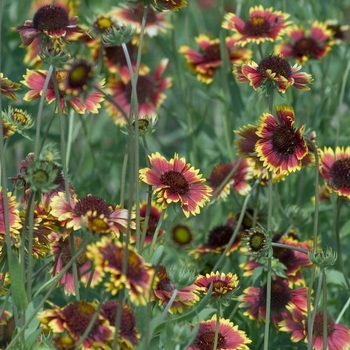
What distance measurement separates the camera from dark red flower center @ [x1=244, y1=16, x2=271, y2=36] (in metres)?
2.14

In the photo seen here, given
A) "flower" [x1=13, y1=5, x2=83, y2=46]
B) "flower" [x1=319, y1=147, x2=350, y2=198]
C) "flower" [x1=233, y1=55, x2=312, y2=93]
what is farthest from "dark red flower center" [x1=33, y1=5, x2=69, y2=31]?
"flower" [x1=319, y1=147, x2=350, y2=198]

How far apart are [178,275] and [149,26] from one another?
149 cm

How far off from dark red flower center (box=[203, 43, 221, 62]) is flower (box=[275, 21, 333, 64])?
19 cm

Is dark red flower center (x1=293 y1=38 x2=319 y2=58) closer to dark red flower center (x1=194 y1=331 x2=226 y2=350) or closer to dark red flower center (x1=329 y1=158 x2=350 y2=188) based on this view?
dark red flower center (x1=329 y1=158 x2=350 y2=188)

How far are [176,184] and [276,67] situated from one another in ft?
0.95

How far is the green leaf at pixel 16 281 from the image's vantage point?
1262 mm

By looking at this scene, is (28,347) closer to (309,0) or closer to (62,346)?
(62,346)

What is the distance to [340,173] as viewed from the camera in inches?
69.2

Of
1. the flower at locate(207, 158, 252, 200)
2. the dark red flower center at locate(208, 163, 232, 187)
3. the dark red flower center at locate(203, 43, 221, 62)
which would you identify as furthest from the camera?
the dark red flower center at locate(203, 43, 221, 62)

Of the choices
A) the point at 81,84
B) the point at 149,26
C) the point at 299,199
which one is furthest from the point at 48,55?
the point at 149,26

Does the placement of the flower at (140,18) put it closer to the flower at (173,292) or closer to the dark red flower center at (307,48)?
the dark red flower center at (307,48)

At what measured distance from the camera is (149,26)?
2.59 meters

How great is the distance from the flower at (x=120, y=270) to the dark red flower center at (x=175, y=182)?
0.39 metres

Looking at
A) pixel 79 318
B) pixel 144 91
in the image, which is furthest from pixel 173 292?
pixel 144 91
